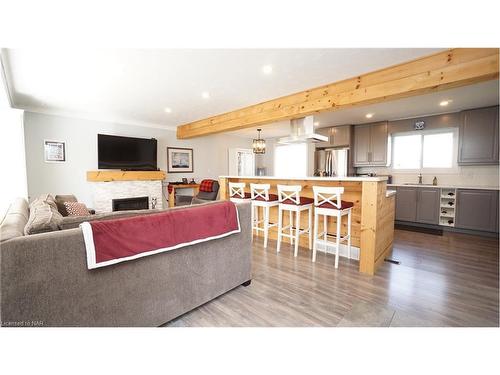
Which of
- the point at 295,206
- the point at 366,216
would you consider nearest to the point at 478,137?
the point at 366,216

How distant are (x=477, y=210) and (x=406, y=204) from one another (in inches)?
41.4

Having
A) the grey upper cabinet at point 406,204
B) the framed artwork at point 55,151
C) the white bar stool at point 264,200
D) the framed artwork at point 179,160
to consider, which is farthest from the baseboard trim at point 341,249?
the framed artwork at point 55,151

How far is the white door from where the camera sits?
7.27 m

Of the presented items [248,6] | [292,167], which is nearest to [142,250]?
[248,6]

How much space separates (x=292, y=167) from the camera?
289 inches

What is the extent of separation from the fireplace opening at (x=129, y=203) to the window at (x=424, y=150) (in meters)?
5.96

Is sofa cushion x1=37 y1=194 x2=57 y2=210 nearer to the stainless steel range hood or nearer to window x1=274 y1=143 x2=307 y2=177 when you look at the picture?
the stainless steel range hood

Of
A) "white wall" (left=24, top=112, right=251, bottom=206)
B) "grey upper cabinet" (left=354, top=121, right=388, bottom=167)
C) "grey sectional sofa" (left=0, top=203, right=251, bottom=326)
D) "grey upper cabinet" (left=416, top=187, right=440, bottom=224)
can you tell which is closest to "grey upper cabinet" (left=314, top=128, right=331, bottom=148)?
"grey upper cabinet" (left=354, top=121, right=388, bottom=167)

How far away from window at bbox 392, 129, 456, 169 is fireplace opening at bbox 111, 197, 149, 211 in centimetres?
596

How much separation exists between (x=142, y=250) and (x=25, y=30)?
132cm

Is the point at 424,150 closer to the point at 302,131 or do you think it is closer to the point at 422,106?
the point at 422,106

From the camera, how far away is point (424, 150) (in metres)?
4.90

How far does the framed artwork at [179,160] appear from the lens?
5.89 m
